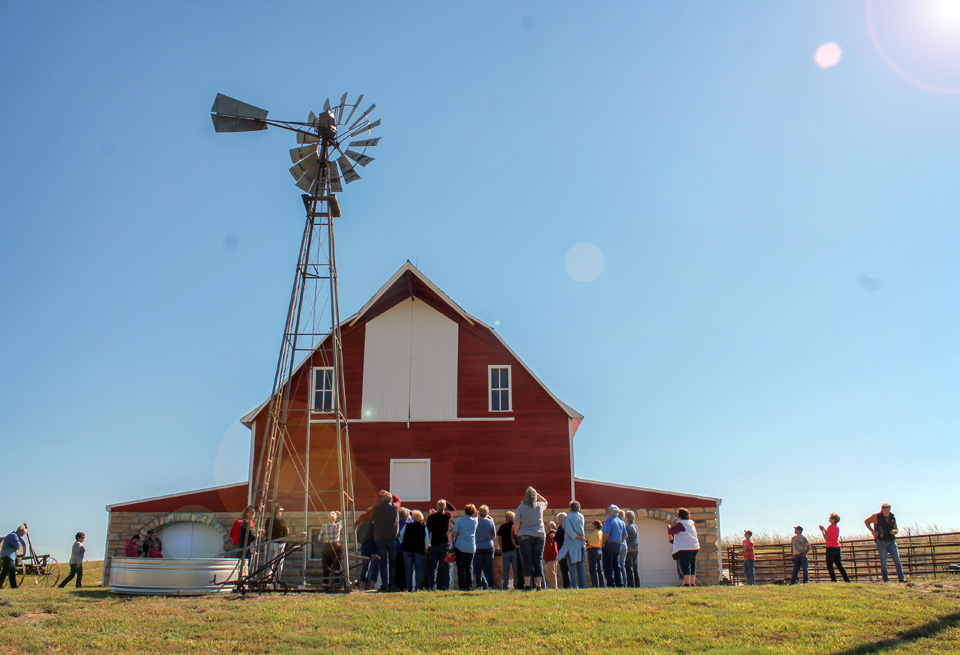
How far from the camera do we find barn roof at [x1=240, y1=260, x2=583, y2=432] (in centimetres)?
2297

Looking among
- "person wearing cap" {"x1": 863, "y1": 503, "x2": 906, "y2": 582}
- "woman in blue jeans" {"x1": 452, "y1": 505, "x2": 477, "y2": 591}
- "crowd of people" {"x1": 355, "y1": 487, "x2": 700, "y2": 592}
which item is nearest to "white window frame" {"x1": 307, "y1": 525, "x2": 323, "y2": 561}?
"crowd of people" {"x1": 355, "y1": 487, "x2": 700, "y2": 592}

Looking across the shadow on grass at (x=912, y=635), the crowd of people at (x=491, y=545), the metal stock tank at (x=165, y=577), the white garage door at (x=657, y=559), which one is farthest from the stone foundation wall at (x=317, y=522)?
the shadow on grass at (x=912, y=635)

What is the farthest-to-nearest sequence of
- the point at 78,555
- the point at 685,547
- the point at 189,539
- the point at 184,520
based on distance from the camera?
the point at 189,539 < the point at 184,520 < the point at 78,555 < the point at 685,547

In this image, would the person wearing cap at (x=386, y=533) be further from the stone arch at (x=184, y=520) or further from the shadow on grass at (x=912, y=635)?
the stone arch at (x=184, y=520)

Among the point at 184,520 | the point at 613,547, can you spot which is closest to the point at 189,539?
the point at 184,520

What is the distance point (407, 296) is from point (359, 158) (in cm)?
740

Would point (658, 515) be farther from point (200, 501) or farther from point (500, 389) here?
point (200, 501)

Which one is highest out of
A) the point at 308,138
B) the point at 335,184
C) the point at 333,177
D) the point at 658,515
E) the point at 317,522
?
the point at 308,138

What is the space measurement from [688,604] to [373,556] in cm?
588

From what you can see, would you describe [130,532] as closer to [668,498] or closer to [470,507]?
[470,507]

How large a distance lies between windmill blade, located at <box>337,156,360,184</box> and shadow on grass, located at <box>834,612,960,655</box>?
40.7 feet

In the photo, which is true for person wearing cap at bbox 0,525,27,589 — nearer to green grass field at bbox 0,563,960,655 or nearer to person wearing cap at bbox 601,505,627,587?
green grass field at bbox 0,563,960,655

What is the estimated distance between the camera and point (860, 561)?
24.4 m

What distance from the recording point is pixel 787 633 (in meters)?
9.68
